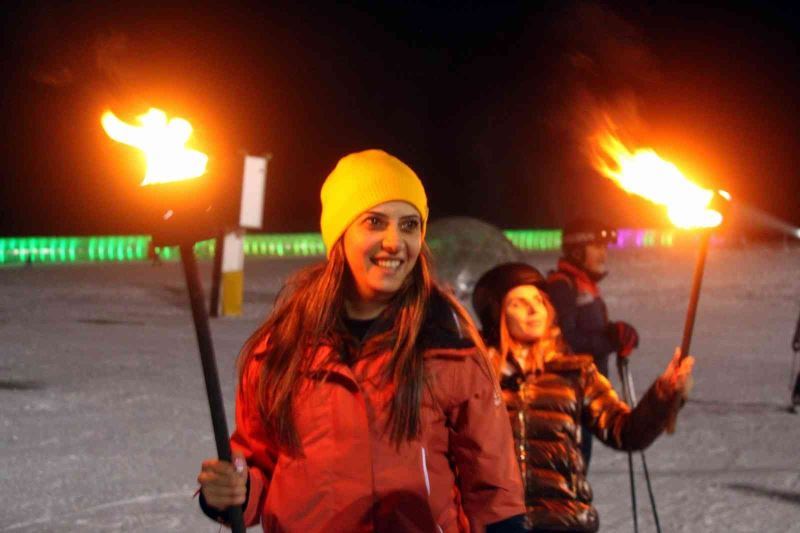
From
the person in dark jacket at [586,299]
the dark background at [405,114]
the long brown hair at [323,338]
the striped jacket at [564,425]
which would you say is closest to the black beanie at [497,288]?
the striped jacket at [564,425]

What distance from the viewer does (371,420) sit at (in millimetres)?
2070

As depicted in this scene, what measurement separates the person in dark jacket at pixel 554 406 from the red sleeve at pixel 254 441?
115cm

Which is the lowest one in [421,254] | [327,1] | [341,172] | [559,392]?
[559,392]

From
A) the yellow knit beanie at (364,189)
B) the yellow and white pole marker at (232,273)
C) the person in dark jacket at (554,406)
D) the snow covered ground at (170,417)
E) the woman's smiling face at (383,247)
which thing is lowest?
the snow covered ground at (170,417)

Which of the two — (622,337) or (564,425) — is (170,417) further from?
(564,425)

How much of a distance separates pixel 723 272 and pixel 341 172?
66.0ft

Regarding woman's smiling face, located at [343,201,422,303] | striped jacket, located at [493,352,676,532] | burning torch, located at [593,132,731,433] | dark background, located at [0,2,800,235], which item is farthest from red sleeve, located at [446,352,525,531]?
dark background, located at [0,2,800,235]

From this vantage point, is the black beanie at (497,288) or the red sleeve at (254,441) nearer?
the red sleeve at (254,441)

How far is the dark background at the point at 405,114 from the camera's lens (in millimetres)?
38938

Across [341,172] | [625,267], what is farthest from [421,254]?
[625,267]

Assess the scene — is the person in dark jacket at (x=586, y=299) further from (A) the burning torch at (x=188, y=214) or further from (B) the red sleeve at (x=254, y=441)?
(A) the burning torch at (x=188, y=214)

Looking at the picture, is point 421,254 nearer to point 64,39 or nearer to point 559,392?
point 559,392

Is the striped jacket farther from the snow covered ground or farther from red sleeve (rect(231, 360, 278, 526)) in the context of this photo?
the snow covered ground

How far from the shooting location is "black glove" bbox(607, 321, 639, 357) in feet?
16.3
